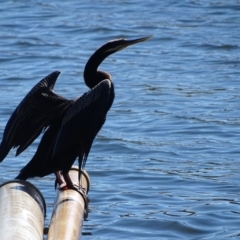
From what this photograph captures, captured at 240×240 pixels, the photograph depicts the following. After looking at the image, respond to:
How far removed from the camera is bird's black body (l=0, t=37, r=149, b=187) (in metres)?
6.12

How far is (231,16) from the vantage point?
1551 cm

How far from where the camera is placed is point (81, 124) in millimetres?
6180

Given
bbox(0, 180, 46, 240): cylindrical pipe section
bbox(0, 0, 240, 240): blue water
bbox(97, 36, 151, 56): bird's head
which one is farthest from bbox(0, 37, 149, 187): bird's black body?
bbox(0, 0, 240, 240): blue water

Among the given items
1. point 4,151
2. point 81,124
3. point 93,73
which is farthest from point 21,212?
point 93,73

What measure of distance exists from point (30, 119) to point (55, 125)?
9.0 inches

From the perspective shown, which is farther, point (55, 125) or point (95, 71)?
point (95, 71)

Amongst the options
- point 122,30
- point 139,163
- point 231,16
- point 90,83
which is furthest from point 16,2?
point 90,83

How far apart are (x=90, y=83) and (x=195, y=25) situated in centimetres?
886

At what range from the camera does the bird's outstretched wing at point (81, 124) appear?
611 cm

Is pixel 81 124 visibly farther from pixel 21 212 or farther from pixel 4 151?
pixel 21 212

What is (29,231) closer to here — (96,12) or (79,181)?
(79,181)

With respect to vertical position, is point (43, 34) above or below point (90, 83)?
below

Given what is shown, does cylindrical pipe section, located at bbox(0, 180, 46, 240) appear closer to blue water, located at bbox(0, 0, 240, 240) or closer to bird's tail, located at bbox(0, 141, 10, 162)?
bird's tail, located at bbox(0, 141, 10, 162)

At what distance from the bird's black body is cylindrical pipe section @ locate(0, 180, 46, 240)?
62 centimetres
